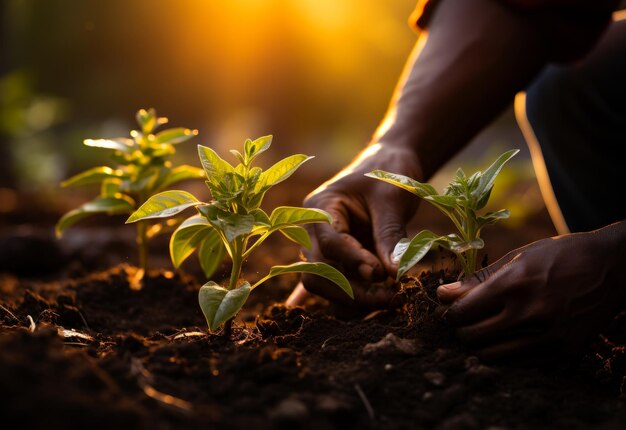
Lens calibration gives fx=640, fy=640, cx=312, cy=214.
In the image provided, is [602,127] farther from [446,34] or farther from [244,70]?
[244,70]

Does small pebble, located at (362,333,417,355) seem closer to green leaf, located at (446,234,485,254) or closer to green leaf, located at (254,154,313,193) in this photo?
green leaf, located at (446,234,485,254)

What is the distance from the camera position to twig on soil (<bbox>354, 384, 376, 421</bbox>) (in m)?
1.51

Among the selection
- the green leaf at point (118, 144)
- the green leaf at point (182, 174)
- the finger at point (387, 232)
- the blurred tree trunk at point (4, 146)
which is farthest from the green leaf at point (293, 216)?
the blurred tree trunk at point (4, 146)

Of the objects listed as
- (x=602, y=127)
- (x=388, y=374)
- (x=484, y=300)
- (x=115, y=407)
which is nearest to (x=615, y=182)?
(x=602, y=127)

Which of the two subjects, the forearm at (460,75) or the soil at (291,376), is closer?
the soil at (291,376)

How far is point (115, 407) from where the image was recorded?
1222 mm

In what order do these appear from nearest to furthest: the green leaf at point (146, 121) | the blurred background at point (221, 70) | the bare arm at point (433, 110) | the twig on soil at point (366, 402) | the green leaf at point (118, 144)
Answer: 1. the twig on soil at point (366, 402)
2. the bare arm at point (433, 110)
3. the green leaf at point (118, 144)
4. the green leaf at point (146, 121)
5. the blurred background at point (221, 70)

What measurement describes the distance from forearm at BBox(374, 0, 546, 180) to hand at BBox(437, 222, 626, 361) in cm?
107

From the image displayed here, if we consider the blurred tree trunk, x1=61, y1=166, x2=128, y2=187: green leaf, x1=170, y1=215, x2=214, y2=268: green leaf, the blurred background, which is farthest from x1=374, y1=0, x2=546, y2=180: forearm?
the blurred background

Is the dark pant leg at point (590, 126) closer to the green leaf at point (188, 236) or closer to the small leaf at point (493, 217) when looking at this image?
the small leaf at point (493, 217)

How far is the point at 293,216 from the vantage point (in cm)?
193

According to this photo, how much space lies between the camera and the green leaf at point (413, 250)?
1.72 m

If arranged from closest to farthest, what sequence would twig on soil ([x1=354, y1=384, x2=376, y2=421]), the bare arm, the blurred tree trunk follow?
twig on soil ([x1=354, y1=384, x2=376, y2=421])
the bare arm
the blurred tree trunk

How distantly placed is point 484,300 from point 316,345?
517 mm
